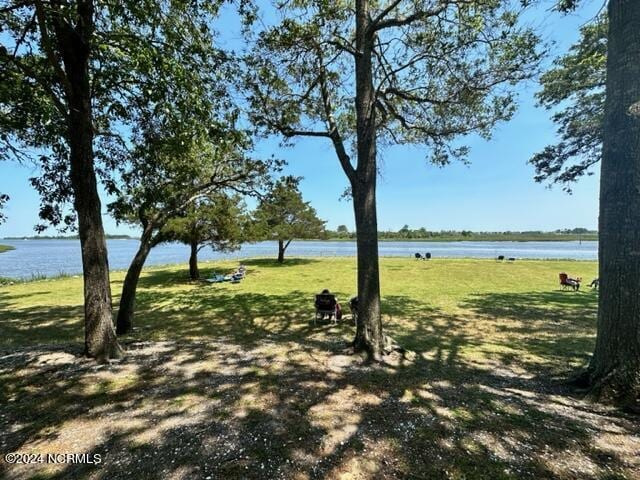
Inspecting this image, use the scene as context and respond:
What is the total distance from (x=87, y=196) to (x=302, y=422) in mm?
4561

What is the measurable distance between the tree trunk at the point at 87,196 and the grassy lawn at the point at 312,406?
0.46 m

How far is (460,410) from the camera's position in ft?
10.5

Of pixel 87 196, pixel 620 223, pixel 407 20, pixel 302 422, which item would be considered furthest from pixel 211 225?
pixel 620 223

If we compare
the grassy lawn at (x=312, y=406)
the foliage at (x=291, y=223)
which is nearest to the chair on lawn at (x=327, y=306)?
the grassy lawn at (x=312, y=406)

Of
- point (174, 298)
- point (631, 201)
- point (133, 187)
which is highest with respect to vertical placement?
point (133, 187)

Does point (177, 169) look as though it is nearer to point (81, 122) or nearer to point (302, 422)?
point (81, 122)

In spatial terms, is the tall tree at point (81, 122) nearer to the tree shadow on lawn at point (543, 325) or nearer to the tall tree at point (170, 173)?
the tall tree at point (170, 173)

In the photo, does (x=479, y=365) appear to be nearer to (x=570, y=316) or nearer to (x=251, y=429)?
(x=251, y=429)

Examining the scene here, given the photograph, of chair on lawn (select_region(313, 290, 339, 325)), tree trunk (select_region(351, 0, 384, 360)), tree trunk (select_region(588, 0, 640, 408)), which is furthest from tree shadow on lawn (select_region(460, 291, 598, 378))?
chair on lawn (select_region(313, 290, 339, 325))

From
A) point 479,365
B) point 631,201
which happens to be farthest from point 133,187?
point 631,201

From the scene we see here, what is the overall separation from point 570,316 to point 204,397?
365 inches

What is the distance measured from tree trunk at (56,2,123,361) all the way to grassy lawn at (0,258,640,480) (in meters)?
0.46

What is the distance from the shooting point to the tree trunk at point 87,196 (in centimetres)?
446

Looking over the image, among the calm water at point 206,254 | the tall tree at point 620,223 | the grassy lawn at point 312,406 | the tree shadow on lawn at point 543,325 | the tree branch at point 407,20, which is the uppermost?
the tree branch at point 407,20
